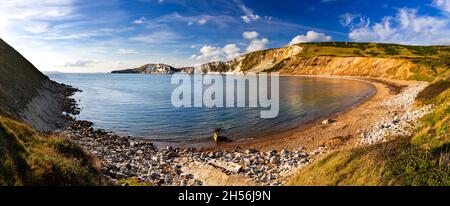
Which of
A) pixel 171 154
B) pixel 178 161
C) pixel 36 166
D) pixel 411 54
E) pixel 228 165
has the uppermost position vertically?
pixel 411 54

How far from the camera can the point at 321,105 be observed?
49.2 meters

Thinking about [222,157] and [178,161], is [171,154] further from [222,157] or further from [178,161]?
[222,157]

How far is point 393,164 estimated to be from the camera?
33.8 ft

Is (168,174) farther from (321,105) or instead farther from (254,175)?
(321,105)

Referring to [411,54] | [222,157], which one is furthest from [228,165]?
[411,54]

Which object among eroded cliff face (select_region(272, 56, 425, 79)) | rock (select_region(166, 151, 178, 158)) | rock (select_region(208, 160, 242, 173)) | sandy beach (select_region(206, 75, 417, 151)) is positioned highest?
eroded cliff face (select_region(272, 56, 425, 79))

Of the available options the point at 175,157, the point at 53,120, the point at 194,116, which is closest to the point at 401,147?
the point at 175,157

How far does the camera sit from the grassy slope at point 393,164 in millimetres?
9586

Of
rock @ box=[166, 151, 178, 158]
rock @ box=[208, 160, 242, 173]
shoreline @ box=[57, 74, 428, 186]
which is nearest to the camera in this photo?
shoreline @ box=[57, 74, 428, 186]

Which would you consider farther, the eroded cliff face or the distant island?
the eroded cliff face

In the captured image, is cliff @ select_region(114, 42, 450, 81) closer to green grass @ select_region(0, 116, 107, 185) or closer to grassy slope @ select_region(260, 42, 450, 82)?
grassy slope @ select_region(260, 42, 450, 82)

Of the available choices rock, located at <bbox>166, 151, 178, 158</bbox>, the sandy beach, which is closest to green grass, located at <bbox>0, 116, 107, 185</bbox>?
rock, located at <bbox>166, 151, 178, 158</bbox>

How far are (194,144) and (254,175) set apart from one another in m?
12.2

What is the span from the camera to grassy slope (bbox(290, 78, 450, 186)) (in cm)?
959
